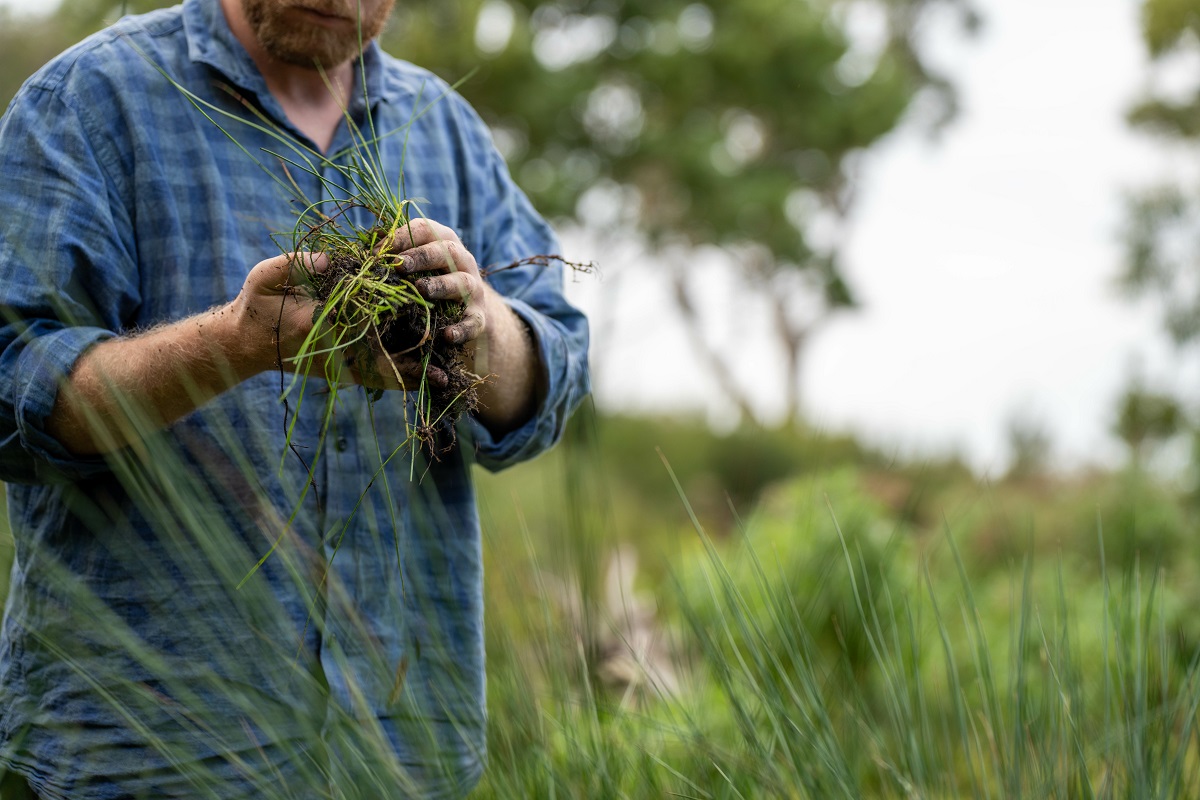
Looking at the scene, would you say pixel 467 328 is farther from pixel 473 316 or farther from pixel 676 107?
pixel 676 107

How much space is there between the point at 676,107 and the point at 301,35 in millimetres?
13914

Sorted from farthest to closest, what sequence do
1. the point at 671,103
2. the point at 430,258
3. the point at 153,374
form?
the point at 671,103 < the point at 153,374 < the point at 430,258

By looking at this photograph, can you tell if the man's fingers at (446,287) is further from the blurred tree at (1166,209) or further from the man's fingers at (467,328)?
the blurred tree at (1166,209)

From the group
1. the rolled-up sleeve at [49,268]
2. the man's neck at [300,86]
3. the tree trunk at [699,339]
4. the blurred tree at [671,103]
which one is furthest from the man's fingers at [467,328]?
the tree trunk at [699,339]

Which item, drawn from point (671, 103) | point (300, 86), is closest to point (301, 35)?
point (300, 86)

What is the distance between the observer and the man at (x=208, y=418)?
1.20m

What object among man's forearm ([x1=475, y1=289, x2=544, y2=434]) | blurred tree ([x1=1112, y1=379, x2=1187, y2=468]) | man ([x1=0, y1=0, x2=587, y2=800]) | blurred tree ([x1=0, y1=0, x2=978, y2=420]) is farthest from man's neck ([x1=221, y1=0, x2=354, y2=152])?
blurred tree ([x1=1112, y1=379, x2=1187, y2=468])

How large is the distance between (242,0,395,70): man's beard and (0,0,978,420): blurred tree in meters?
9.30

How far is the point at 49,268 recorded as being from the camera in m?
1.31

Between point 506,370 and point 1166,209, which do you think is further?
point 1166,209

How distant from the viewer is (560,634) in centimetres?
139

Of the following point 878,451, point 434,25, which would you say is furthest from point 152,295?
point 434,25

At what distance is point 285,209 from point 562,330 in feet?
1.39

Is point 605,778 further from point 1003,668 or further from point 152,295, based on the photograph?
point 1003,668
